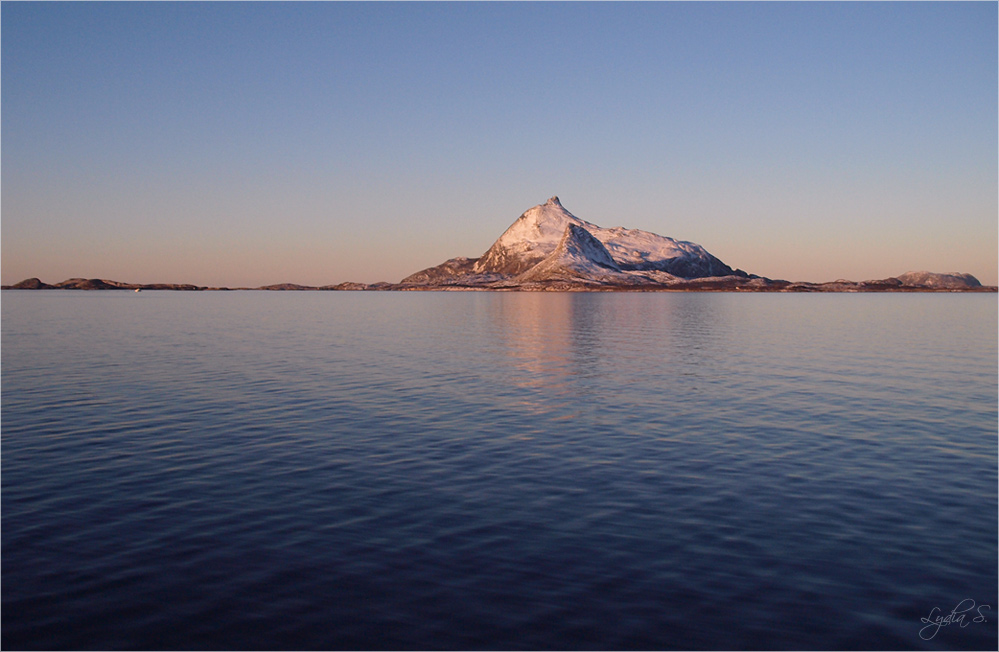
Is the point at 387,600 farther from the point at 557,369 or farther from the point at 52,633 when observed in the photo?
the point at 557,369

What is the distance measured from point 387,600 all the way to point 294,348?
58.0m

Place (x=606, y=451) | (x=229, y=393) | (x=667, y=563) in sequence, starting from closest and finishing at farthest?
(x=667, y=563), (x=606, y=451), (x=229, y=393)

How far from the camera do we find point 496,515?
64.6 feet

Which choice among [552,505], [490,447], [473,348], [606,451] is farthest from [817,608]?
[473,348]

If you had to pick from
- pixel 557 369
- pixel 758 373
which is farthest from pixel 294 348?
pixel 758 373

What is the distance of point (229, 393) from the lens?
1601 inches

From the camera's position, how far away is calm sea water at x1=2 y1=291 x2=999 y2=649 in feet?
45.0

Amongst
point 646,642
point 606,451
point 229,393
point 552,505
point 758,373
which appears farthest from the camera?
point 758,373

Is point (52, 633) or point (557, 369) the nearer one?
point (52, 633)
